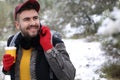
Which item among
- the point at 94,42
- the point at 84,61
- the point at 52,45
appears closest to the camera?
the point at 52,45

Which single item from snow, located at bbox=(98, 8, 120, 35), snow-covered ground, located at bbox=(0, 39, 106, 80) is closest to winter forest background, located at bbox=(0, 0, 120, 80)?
snow, located at bbox=(98, 8, 120, 35)

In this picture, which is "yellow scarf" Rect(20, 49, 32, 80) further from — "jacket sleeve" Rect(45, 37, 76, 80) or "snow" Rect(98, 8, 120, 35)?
"snow" Rect(98, 8, 120, 35)

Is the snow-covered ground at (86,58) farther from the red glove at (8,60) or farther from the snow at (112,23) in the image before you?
the red glove at (8,60)

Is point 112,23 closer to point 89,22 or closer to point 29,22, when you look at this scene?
point 89,22

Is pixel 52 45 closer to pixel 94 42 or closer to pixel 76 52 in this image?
pixel 76 52

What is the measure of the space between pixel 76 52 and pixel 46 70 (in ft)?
19.1

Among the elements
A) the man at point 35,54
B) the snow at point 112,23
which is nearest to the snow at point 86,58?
the snow at point 112,23

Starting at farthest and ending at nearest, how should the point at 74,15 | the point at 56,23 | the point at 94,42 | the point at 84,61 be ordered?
the point at 56,23 → the point at 74,15 → the point at 94,42 → the point at 84,61

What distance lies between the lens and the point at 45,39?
301 cm

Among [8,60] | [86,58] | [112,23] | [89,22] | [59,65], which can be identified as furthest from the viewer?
[89,22]

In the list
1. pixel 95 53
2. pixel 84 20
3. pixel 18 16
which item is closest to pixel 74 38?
pixel 84 20

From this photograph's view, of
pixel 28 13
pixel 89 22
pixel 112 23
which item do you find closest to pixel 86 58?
pixel 112 23

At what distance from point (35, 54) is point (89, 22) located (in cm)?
757

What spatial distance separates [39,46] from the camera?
3104 mm
